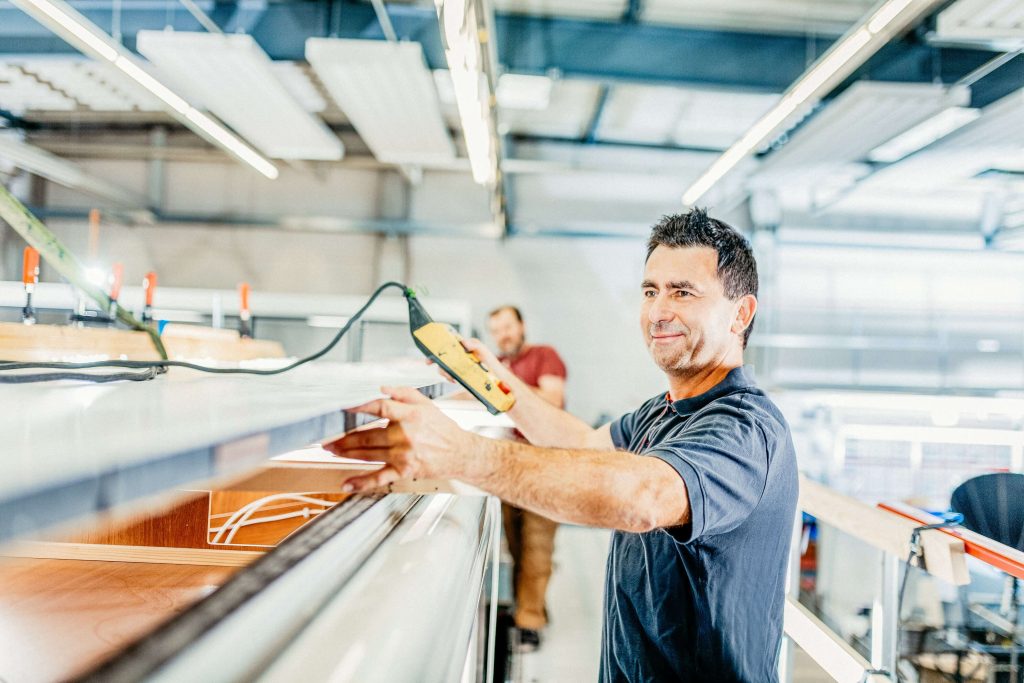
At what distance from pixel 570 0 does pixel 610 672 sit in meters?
3.15

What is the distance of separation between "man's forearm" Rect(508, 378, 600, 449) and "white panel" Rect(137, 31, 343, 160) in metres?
1.65

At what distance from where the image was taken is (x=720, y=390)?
3.31ft

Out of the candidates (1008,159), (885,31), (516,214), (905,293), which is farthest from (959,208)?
(885,31)

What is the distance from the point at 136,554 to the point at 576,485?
83 cm

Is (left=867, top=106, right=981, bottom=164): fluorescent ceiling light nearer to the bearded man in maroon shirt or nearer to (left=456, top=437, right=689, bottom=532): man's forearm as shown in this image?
the bearded man in maroon shirt

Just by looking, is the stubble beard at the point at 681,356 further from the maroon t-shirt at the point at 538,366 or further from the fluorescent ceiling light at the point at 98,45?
the maroon t-shirt at the point at 538,366

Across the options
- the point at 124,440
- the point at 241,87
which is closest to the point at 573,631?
the point at 241,87

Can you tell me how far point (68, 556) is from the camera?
105cm

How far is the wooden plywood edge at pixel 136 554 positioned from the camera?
3.41 feet

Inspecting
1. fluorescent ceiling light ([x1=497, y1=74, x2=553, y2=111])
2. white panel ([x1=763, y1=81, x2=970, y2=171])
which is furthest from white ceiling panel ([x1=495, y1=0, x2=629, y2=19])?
white panel ([x1=763, y1=81, x2=970, y2=171])

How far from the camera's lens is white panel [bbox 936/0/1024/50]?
2086mm

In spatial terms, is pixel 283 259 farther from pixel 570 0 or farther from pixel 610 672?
pixel 610 672

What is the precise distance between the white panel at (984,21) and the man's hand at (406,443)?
2.45 m

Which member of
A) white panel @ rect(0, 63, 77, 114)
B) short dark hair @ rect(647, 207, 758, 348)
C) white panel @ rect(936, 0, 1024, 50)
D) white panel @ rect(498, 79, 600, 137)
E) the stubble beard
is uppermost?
white panel @ rect(498, 79, 600, 137)
